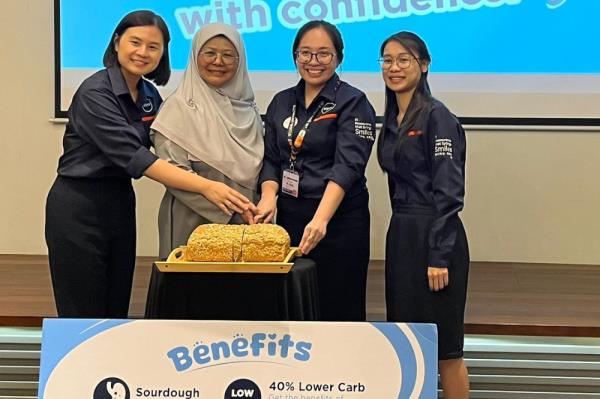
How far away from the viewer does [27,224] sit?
4074 millimetres

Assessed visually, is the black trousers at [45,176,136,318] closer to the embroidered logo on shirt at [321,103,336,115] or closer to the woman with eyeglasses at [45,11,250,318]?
the woman with eyeglasses at [45,11,250,318]

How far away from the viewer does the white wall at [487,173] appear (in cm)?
386

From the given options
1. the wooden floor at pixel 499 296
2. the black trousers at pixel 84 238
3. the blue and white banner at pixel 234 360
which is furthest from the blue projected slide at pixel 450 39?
the blue and white banner at pixel 234 360

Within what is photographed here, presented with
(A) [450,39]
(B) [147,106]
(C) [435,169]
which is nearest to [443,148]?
(C) [435,169]

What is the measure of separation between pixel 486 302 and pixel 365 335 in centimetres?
152

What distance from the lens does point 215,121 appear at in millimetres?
2207

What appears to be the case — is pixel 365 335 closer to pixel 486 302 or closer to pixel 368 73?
pixel 486 302

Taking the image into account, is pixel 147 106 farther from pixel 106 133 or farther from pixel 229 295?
pixel 229 295

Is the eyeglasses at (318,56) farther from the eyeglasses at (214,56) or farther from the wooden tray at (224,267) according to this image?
the wooden tray at (224,267)

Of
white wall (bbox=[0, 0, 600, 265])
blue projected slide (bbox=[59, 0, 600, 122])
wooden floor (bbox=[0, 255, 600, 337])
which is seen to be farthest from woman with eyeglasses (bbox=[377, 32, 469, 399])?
white wall (bbox=[0, 0, 600, 265])

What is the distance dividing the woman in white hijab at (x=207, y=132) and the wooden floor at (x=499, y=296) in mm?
818

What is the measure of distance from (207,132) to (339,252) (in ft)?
1.83

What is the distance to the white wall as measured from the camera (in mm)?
3855

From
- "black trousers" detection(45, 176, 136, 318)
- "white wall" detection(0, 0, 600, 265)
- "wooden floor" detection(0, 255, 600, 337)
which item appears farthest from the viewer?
"white wall" detection(0, 0, 600, 265)
